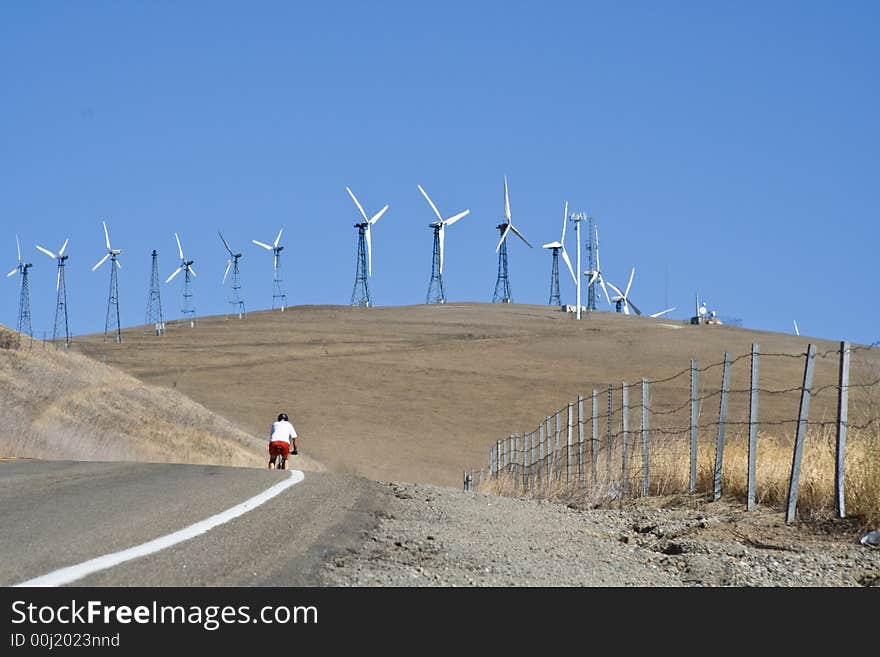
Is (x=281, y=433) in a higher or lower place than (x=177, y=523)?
higher


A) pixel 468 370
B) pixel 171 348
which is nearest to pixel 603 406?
pixel 468 370

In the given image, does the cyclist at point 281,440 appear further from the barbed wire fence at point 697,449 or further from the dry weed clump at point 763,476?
the dry weed clump at point 763,476

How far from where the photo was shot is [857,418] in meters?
14.3

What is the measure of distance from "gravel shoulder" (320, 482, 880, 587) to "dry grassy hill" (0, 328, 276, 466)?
19302mm

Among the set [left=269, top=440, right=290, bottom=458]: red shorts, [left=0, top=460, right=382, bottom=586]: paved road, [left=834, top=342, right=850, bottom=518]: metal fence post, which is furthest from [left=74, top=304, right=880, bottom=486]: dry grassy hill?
[left=834, top=342, right=850, bottom=518]: metal fence post

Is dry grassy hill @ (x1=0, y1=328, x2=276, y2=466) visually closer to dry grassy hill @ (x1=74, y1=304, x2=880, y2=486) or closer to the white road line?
dry grassy hill @ (x1=74, y1=304, x2=880, y2=486)

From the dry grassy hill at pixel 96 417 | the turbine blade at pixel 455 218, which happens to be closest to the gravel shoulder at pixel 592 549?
the dry grassy hill at pixel 96 417

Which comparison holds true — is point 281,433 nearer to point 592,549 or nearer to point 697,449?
point 697,449

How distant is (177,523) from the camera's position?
34.8 feet

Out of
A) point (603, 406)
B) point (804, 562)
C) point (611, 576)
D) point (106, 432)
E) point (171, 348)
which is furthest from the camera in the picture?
point (171, 348)

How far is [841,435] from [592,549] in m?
2.94

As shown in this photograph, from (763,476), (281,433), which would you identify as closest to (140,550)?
(763,476)

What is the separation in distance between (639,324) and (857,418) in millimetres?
105123
